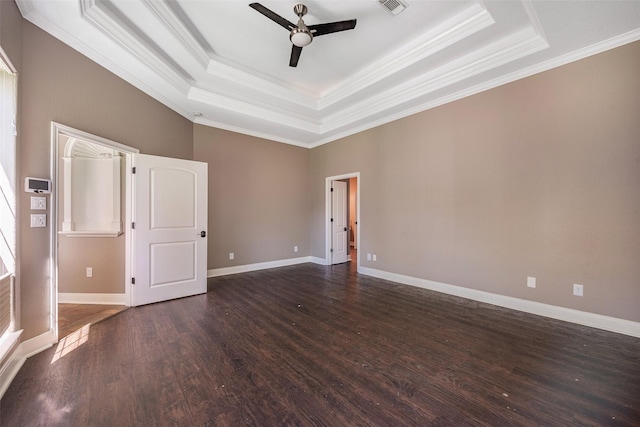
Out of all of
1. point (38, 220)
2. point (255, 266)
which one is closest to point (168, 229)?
point (38, 220)

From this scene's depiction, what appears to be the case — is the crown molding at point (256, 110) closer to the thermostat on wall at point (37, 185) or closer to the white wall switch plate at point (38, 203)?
the thermostat on wall at point (37, 185)

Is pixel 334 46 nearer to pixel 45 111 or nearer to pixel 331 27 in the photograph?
pixel 331 27

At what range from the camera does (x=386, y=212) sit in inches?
190

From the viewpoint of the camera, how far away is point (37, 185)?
2.25m

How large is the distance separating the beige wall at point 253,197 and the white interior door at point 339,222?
2.33ft

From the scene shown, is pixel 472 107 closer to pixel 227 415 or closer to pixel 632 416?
pixel 632 416

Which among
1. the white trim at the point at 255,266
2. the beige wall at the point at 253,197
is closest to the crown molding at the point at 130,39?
the beige wall at the point at 253,197

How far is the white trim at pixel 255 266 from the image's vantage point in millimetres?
4941

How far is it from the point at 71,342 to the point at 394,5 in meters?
4.58

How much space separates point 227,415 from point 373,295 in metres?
2.68

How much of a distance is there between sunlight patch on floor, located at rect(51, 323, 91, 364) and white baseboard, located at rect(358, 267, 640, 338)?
169 inches

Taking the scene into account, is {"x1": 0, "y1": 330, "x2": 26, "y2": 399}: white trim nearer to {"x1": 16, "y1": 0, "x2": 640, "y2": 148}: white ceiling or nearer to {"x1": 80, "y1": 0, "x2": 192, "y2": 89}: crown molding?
{"x1": 16, "y1": 0, "x2": 640, "y2": 148}: white ceiling

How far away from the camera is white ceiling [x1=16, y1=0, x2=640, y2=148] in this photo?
245 cm

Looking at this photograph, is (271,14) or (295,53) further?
(295,53)
